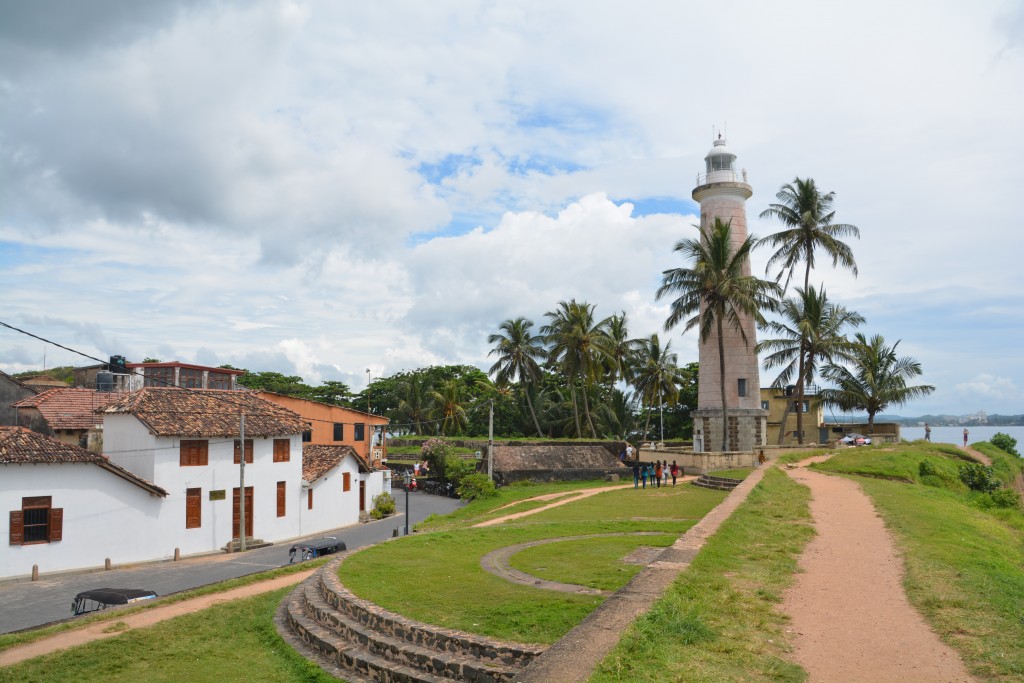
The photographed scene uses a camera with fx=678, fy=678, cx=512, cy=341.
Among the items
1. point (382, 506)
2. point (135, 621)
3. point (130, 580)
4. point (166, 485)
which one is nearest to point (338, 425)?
point (382, 506)

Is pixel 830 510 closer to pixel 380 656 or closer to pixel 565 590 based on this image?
pixel 565 590

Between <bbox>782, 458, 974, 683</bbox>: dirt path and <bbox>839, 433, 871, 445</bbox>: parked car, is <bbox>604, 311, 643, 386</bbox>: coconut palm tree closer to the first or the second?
<bbox>839, 433, 871, 445</bbox>: parked car

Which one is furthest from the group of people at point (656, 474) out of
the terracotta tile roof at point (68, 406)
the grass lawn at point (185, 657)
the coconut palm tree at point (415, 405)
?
the coconut palm tree at point (415, 405)

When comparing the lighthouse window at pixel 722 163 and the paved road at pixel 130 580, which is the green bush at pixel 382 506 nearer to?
the paved road at pixel 130 580

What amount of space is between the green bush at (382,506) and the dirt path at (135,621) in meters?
20.3

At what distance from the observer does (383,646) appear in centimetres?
1062

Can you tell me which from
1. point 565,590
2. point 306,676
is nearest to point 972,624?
point 565,590

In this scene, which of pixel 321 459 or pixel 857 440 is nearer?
pixel 321 459

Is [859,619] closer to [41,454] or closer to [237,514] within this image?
[41,454]

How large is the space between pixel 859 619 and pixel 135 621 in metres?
14.3

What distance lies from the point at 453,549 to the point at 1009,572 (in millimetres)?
11197

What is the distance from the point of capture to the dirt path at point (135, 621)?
13039 millimetres

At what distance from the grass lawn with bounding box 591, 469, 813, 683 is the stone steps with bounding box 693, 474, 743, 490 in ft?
48.8

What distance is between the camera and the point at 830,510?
56.8ft
